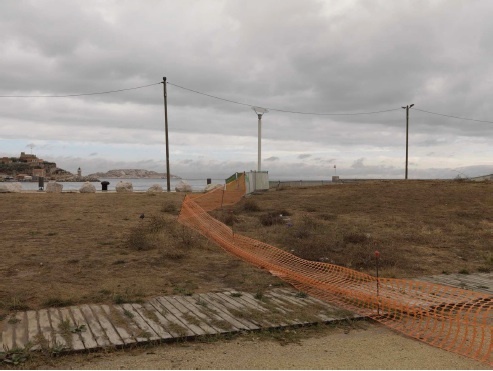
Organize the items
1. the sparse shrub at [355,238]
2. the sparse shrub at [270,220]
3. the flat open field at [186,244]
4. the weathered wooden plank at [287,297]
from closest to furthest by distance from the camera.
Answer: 1. the weathered wooden plank at [287,297]
2. the flat open field at [186,244]
3. the sparse shrub at [355,238]
4. the sparse shrub at [270,220]

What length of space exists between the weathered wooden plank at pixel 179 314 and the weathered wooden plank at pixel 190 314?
40mm

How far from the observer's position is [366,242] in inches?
435

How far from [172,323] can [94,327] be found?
0.90m

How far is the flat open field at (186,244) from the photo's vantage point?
7105 mm

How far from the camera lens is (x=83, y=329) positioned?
198 inches

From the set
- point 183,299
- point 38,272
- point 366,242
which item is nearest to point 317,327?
point 183,299

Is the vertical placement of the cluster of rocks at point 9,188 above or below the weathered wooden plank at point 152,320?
above

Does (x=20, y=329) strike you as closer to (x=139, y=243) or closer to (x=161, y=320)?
(x=161, y=320)

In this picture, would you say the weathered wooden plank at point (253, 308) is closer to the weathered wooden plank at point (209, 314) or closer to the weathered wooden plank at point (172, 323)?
the weathered wooden plank at point (209, 314)

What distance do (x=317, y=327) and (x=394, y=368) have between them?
1319 millimetres

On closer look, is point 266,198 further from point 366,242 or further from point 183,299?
point 183,299

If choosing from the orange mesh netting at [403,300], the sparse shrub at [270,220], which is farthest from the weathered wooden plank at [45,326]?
the sparse shrub at [270,220]

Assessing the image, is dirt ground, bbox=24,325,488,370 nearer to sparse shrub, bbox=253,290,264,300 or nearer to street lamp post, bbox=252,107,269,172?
sparse shrub, bbox=253,290,264,300

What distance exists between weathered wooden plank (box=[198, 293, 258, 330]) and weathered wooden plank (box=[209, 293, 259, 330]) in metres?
0.03
